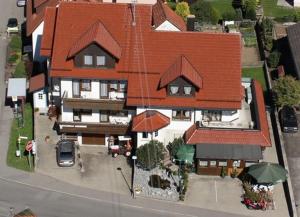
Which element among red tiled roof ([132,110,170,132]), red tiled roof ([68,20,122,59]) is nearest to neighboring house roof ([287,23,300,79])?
red tiled roof ([132,110,170,132])

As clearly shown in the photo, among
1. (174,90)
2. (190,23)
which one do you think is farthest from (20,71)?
(174,90)

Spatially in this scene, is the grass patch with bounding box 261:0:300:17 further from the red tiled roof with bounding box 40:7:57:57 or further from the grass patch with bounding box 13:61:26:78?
the red tiled roof with bounding box 40:7:57:57

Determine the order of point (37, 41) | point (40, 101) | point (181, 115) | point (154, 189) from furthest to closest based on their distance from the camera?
point (37, 41)
point (40, 101)
point (181, 115)
point (154, 189)

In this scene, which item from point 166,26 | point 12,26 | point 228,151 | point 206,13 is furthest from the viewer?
point 206,13

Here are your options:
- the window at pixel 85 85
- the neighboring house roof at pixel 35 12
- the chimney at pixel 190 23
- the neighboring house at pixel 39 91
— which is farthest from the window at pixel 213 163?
the neighboring house roof at pixel 35 12

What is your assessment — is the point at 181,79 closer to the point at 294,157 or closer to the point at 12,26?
the point at 294,157

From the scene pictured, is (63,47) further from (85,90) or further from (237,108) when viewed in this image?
(237,108)
